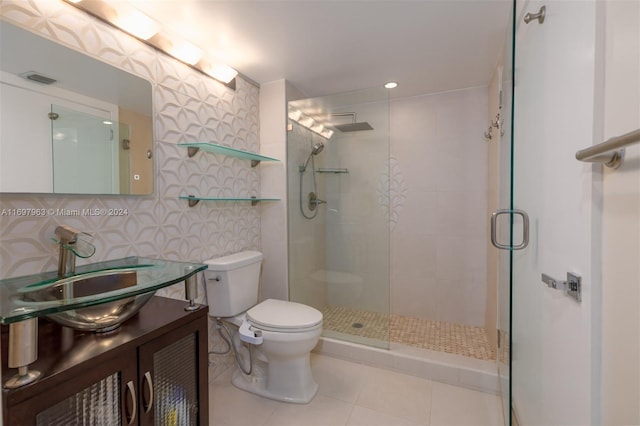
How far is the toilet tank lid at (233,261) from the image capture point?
1.77 metres

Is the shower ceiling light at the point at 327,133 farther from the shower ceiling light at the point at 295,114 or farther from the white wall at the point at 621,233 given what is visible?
the white wall at the point at 621,233

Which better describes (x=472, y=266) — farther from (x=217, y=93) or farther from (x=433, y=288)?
(x=217, y=93)

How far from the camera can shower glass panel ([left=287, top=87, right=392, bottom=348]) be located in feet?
7.59

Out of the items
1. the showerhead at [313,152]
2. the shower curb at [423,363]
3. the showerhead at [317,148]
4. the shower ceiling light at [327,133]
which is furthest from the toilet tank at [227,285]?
the shower ceiling light at [327,133]

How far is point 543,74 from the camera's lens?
1.00 meters

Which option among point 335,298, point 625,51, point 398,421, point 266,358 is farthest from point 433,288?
point 625,51

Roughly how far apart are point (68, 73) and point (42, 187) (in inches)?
19.5

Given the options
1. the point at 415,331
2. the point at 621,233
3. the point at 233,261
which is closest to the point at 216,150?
the point at 233,261

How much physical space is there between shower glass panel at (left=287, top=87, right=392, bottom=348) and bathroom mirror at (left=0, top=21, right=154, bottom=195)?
117 cm

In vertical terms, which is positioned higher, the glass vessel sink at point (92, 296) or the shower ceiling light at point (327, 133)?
the shower ceiling light at point (327, 133)

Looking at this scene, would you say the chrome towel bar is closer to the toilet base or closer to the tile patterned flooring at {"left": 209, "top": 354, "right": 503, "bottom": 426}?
the tile patterned flooring at {"left": 209, "top": 354, "right": 503, "bottom": 426}

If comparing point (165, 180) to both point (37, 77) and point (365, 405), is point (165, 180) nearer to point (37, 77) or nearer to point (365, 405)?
point (37, 77)

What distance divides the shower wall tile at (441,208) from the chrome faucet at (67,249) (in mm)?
2447

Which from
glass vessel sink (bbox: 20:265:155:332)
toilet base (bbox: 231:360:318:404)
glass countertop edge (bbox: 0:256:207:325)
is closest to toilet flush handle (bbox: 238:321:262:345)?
toilet base (bbox: 231:360:318:404)
